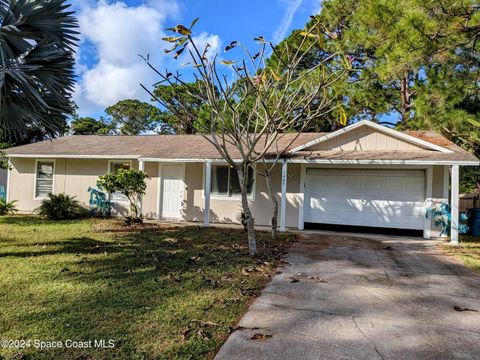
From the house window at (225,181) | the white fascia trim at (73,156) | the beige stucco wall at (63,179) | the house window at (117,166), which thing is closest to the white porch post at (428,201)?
the house window at (225,181)

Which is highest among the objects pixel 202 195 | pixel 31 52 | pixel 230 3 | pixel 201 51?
pixel 230 3

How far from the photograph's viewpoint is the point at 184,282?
201 inches

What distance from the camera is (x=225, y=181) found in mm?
12156

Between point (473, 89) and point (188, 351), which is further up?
point (473, 89)

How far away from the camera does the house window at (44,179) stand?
46.8 ft

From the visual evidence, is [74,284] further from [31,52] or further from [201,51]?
[201,51]

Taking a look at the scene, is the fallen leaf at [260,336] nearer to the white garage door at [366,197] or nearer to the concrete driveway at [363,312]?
the concrete driveway at [363,312]

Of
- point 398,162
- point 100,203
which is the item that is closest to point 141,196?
point 100,203

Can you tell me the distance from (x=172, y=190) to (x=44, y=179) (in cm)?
609

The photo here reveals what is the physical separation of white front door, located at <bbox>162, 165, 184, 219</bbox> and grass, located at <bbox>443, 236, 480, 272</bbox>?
8.81 m

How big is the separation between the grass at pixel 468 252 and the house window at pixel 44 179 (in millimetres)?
14814

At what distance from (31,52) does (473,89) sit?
12692 mm

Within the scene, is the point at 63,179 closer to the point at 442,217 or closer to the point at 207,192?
the point at 207,192

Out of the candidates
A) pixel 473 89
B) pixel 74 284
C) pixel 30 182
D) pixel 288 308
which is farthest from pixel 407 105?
pixel 30 182
